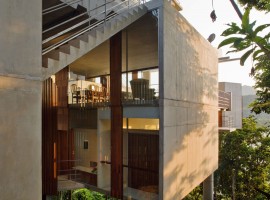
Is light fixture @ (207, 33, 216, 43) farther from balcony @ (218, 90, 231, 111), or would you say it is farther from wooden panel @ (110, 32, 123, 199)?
wooden panel @ (110, 32, 123, 199)

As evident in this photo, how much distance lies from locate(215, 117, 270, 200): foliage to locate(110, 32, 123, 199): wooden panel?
13229mm

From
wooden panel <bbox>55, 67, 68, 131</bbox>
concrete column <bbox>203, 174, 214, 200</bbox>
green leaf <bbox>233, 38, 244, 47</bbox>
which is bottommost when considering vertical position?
concrete column <bbox>203, 174, 214, 200</bbox>

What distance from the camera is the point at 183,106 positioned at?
1001cm

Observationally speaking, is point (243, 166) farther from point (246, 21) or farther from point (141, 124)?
point (246, 21)

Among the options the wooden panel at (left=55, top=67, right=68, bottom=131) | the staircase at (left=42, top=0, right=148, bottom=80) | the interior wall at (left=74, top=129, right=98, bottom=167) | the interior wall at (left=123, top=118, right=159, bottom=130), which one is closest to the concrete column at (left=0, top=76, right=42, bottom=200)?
the staircase at (left=42, top=0, right=148, bottom=80)

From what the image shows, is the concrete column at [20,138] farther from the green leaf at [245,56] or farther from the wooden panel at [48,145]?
the green leaf at [245,56]

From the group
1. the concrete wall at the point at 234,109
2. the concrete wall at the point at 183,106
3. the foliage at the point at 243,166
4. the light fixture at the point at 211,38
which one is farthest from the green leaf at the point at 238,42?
the foliage at the point at 243,166

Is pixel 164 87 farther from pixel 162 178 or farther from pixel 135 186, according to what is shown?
pixel 135 186

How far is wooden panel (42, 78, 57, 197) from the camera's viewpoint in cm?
820

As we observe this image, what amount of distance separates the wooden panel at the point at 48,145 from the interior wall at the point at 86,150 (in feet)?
16.8

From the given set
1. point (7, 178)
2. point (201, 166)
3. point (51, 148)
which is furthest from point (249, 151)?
point (7, 178)

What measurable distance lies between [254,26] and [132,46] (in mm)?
9384

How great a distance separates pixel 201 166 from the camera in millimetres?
11945

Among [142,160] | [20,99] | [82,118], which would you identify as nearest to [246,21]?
[20,99]
